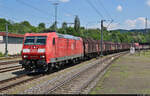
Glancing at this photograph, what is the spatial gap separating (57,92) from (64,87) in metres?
1.33

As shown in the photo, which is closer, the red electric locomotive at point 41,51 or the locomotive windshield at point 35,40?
the red electric locomotive at point 41,51

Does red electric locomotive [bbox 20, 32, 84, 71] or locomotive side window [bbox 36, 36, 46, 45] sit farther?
locomotive side window [bbox 36, 36, 46, 45]

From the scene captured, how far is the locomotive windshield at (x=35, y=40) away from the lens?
15.9 meters

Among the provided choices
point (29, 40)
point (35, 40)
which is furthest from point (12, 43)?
point (35, 40)

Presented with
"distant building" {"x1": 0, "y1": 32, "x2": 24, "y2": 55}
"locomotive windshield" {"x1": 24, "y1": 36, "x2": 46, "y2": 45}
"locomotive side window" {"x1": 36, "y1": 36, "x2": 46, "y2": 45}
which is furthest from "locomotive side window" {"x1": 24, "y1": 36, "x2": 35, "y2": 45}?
"distant building" {"x1": 0, "y1": 32, "x2": 24, "y2": 55}

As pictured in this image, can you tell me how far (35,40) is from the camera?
16141mm

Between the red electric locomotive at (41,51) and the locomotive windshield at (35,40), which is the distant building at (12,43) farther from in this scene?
the red electric locomotive at (41,51)

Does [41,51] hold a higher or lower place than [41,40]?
lower

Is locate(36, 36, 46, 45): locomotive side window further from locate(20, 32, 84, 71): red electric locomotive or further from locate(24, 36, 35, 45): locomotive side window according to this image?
locate(24, 36, 35, 45): locomotive side window

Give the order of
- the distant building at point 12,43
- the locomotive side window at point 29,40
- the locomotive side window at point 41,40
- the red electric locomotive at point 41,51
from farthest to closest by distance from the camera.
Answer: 1. the distant building at point 12,43
2. the locomotive side window at point 29,40
3. the locomotive side window at point 41,40
4. the red electric locomotive at point 41,51

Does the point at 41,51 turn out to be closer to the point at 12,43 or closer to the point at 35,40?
the point at 35,40

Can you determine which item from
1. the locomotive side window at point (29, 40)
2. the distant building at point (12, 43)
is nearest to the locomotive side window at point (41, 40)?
the locomotive side window at point (29, 40)

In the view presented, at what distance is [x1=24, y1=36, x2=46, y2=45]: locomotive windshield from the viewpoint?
15906 millimetres

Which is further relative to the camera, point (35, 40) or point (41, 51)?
point (35, 40)
